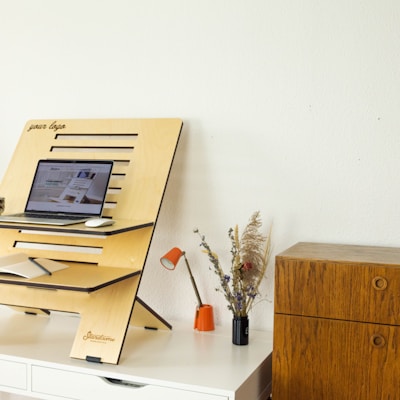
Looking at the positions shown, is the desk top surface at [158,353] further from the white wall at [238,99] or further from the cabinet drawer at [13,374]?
the white wall at [238,99]

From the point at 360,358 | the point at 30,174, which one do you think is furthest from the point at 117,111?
the point at 360,358

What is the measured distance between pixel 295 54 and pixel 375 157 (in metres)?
0.43

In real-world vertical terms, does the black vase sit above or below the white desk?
above

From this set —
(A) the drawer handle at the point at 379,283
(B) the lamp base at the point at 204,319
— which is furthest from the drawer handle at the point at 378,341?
(B) the lamp base at the point at 204,319

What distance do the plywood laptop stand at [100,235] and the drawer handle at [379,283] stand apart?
27.5 inches

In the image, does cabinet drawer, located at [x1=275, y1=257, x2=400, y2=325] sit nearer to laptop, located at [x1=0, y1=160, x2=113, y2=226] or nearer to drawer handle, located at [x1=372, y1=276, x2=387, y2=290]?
drawer handle, located at [x1=372, y1=276, x2=387, y2=290]

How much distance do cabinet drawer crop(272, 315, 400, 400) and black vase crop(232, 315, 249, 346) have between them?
0.81ft

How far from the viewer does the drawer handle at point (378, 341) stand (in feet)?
5.09

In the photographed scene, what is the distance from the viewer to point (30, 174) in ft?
7.16

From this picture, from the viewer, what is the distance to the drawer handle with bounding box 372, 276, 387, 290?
153 centimetres

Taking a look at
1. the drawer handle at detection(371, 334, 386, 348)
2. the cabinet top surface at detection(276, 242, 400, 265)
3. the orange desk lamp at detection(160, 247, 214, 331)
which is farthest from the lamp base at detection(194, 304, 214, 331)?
the drawer handle at detection(371, 334, 386, 348)

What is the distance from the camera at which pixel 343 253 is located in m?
1.73

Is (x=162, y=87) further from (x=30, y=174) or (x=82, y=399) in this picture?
(x=82, y=399)

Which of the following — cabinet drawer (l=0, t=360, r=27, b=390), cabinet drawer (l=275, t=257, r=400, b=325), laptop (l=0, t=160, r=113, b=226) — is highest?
laptop (l=0, t=160, r=113, b=226)
